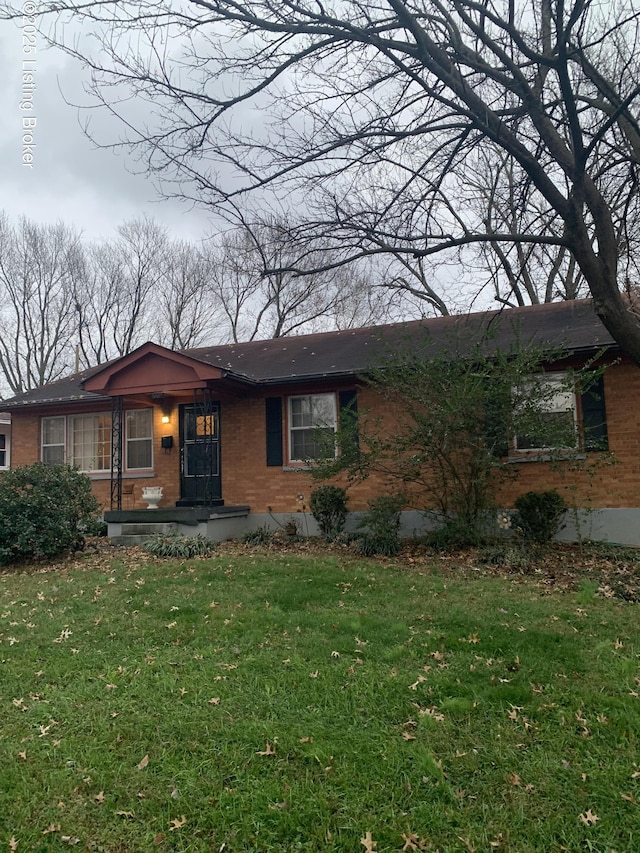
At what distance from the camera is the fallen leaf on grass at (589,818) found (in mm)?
2725

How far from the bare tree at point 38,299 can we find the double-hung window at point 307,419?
2061 centimetres

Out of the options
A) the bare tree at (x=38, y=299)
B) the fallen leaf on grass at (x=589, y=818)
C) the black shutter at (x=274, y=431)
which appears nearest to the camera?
the fallen leaf on grass at (x=589, y=818)

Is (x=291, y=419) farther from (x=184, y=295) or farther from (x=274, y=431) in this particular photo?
(x=184, y=295)

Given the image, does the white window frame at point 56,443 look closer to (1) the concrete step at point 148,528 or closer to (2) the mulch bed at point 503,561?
(1) the concrete step at point 148,528

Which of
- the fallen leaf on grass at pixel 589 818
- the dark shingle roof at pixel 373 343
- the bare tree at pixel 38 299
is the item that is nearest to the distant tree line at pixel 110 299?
the bare tree at pixel 38 299

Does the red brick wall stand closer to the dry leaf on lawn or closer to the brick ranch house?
the brick ranch house

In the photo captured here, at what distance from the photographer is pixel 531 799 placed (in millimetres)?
2895

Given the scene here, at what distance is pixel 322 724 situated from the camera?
366 cm

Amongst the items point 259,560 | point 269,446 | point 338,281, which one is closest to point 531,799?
point 259,560

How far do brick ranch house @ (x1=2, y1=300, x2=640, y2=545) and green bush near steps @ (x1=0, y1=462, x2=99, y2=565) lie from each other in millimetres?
1636

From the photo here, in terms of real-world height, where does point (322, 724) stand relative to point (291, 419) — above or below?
below

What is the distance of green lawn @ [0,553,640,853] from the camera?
2768 millimetres

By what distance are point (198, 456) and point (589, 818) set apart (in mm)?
10745

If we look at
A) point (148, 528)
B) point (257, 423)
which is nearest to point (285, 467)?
point (257, 423)
